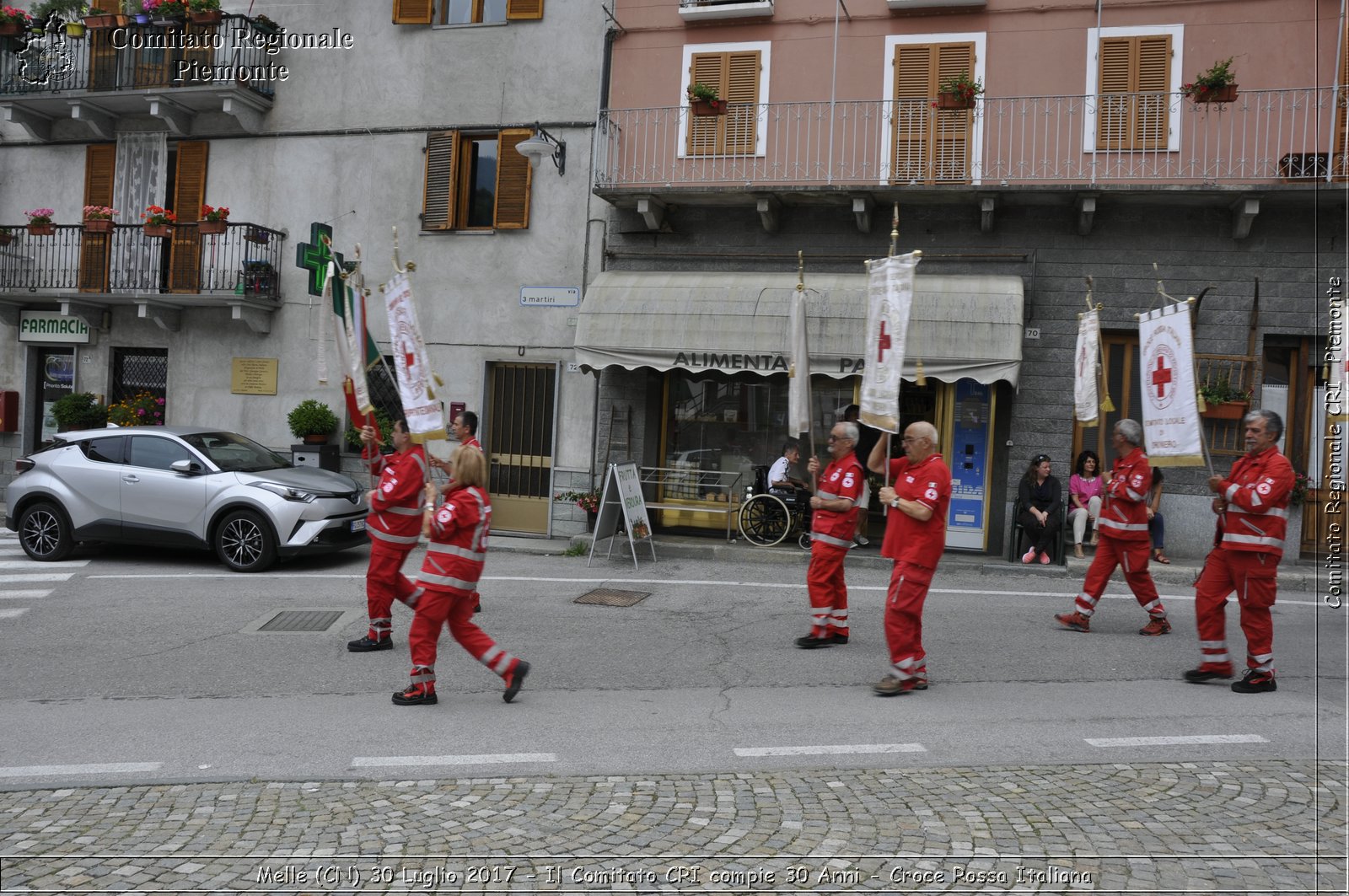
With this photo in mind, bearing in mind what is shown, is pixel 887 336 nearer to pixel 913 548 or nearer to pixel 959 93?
pixel 913 548

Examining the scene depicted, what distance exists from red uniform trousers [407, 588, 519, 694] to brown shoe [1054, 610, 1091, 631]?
17.2 ft

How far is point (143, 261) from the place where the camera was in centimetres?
1742

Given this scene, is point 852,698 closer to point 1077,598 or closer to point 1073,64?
point 1077,598

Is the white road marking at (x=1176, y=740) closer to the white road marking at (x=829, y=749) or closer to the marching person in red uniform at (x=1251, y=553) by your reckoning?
the white road marking at (x=829, y=749)

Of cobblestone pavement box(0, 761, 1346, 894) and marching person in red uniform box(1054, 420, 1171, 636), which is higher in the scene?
marching person in red uniform box(1054, 420, 1171, 636)

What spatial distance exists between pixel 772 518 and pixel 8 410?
45.7 feet

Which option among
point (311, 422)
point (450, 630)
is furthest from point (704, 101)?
point (450, 630)

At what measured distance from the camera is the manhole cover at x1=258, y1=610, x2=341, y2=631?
360 inches

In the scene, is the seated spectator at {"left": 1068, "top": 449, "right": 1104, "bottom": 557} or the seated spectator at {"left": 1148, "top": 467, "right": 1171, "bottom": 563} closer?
the seated spectator at {"left": 1148, "top": 467, "right": 1171, "bottom": 563}

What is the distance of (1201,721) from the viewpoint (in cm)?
651

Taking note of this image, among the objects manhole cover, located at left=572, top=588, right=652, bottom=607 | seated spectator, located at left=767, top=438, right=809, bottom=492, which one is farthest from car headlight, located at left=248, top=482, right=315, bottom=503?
seated spectator, located at left=767, top=438, right=809, bottom=492

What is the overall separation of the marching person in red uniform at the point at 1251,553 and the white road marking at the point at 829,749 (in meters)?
2.88

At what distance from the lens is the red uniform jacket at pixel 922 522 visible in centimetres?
702

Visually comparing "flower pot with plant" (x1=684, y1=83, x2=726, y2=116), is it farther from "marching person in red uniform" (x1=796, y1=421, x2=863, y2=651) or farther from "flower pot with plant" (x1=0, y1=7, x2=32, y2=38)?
"flower pot with plant" (x1=0, y1=7, x2=32, y2=38)
